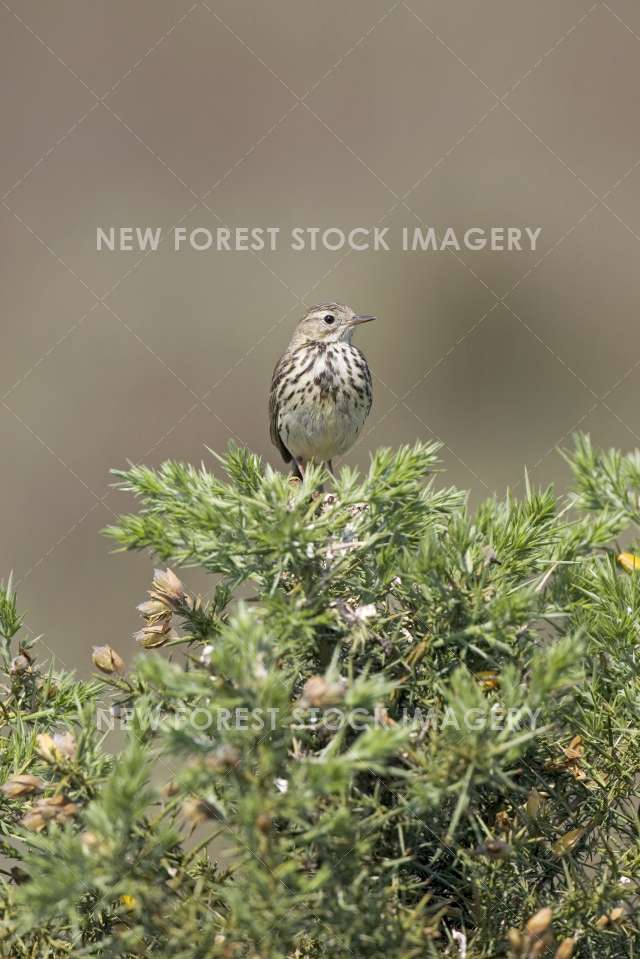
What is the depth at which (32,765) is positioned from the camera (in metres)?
1.38

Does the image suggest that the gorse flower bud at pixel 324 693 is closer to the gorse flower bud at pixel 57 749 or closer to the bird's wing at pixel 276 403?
the gorse flower bud at pixel 57 749

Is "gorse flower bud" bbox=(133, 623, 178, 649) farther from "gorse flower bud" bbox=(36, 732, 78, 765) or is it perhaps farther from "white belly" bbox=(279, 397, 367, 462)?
"white belly" bbox=(279, 397, 367, 462)

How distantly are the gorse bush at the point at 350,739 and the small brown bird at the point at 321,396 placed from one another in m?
2.96

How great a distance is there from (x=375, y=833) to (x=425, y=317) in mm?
6282

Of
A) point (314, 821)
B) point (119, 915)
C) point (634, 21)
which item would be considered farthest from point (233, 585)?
point (634, 21)

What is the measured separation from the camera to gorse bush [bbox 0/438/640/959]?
0.99 m

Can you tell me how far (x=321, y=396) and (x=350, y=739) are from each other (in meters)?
3.33

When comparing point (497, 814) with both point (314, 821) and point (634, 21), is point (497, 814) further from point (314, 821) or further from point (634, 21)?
point (634, 21)

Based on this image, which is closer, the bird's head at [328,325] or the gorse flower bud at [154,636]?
the gorse flower bud at [154,636]

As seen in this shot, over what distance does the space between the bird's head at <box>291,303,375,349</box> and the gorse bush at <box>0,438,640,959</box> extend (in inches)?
135

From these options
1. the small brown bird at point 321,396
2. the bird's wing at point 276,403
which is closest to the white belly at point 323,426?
the small brown bird at point 321,396

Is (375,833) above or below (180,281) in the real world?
below

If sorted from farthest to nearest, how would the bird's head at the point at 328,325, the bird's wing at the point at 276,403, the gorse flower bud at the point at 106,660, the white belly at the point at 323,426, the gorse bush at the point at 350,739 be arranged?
the bird's head at the point at 328,325
the bird's wing at the point at 276,403
the white belly at the point at 323,426
the gorse flower bud at the point at 106,660
the gorse bush at the point at 350,739

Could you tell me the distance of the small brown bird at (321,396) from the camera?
449cm
